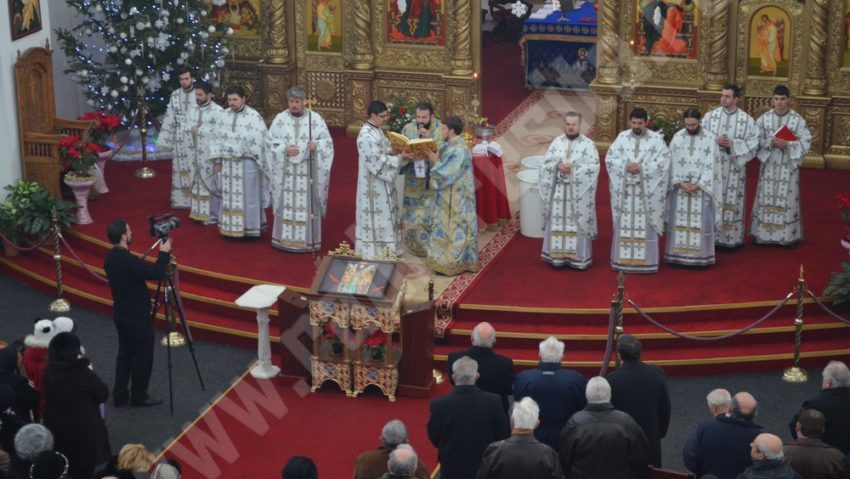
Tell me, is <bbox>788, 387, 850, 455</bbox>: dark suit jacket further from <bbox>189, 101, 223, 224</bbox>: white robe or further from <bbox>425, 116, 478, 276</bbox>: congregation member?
<bbox>189, 101, 223, 224</bbox>: white robe

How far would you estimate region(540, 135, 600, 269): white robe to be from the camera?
52.6ft

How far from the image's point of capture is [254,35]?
72.3 feet

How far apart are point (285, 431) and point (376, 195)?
3.55 m

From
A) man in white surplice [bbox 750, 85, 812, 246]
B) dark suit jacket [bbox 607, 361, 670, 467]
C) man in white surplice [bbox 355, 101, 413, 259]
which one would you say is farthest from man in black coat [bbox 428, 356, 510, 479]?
man in white surplice [bbox 750, 85, 812, 246]

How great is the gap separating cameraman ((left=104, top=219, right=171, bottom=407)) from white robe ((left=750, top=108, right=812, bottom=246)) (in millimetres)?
7284

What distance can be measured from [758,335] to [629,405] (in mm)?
4371

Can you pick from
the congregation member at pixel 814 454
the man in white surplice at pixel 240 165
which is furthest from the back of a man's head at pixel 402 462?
the man in white surplice at pixel 240 165

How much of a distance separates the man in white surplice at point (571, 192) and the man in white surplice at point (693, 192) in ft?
2.96

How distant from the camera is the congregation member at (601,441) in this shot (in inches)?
401

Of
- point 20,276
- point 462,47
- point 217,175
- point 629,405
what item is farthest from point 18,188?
point 629,405

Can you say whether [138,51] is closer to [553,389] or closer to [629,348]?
[553,389]

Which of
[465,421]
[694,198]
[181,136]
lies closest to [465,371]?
[465,421]

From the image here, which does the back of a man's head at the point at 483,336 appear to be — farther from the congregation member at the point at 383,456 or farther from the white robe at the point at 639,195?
the white robe at the point at 639,195

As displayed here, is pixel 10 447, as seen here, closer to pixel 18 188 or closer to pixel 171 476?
pixel 171 476
